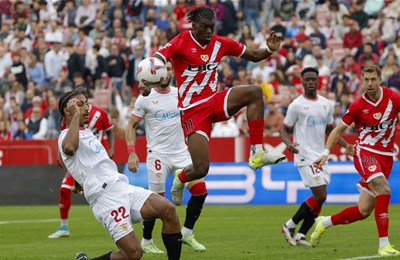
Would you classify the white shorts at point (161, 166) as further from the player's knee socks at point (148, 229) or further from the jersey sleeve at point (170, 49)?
the jersey sleeve at point (170, 49)

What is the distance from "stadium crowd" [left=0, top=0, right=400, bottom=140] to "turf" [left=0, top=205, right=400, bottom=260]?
5.09m

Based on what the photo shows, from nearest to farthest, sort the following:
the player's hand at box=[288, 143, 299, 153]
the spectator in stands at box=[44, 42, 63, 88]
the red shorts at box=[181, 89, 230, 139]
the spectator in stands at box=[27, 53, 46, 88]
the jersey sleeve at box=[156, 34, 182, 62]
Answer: the jersey sleeve at box=[156, 34, 182, 62], the red shorts at box=[181, 89, 230, 139], the player's hand at box=[288, 143, 299, 153], the spectator in stands at box=[44, 42, 63, 88], the spectator in stands at box=[27, 53, 46, 88]

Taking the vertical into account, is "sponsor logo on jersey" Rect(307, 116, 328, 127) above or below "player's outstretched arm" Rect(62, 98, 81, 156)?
below

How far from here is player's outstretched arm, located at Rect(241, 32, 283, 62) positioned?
13469mm

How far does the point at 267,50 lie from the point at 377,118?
5.91 feet

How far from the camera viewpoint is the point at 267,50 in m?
13.7

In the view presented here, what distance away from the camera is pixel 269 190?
25.6 meters

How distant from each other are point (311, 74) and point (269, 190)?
9.33m

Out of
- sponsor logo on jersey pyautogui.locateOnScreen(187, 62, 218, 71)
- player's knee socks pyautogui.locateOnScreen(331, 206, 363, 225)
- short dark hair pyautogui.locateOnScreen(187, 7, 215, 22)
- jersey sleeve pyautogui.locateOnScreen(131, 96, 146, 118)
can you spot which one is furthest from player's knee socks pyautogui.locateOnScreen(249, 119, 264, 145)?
jersey sleeve pyautogui.locateOnScreen(131, 96, 146, 118)

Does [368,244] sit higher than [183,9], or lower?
lower

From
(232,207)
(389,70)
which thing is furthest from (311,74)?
(389,70)

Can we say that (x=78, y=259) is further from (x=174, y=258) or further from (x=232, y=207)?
(x=232, y=207)

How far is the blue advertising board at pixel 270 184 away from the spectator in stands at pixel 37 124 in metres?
4.47

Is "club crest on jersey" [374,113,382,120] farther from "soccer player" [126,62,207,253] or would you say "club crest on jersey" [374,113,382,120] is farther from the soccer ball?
"soccer player" [126,62,207,253]
